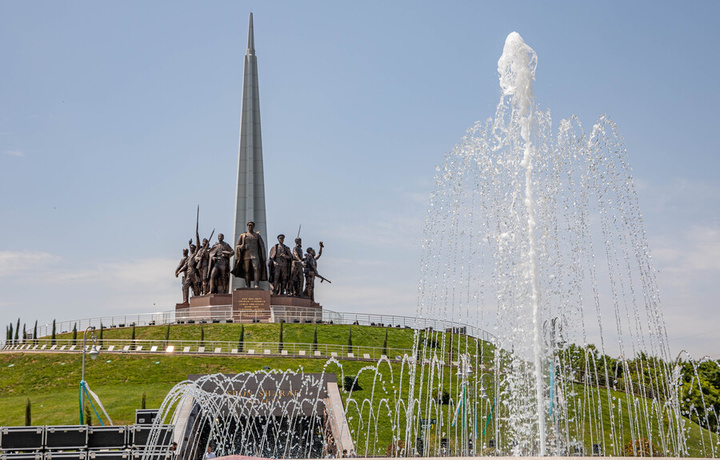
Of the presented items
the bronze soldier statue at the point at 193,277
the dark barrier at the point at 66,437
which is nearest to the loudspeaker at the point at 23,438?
the dark barrier at the point at 66,437

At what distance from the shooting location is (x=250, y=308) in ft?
159

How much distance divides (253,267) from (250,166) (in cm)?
1276

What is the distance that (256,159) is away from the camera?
6000cm

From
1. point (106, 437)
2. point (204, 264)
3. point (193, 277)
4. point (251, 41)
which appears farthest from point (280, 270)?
point (106, 437)

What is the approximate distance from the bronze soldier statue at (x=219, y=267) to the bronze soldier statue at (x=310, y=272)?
4.93m

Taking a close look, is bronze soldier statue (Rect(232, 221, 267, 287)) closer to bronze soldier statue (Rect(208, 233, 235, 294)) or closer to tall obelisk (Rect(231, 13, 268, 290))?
bronze soldier statue (Rect(208, 233, 235, 294))

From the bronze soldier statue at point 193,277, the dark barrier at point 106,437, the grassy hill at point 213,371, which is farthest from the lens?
the bronze soldier statue at point 193,277

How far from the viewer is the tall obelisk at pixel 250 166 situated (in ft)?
193

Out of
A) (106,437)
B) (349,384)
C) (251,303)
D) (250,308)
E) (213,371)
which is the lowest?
(106,437)

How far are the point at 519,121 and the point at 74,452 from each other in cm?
1376

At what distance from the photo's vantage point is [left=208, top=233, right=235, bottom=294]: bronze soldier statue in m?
50.1

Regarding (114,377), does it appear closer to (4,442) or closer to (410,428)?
(410,428)

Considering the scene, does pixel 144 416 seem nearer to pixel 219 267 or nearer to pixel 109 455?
pixel 109 455

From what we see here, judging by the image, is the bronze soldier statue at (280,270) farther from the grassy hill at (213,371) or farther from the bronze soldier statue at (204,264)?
the grassy hill at (213,371)
